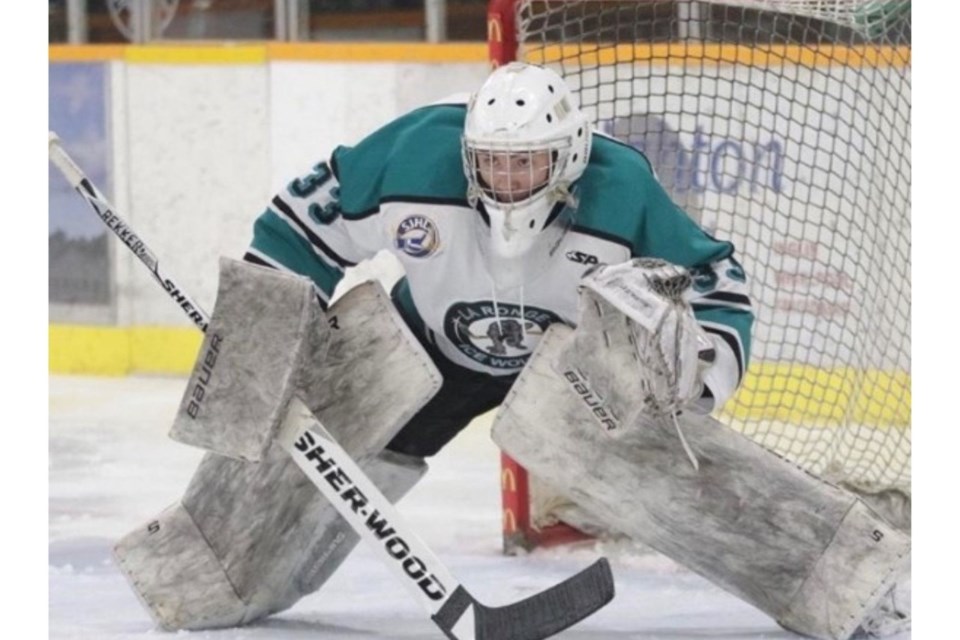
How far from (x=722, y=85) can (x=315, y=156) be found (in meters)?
1.87

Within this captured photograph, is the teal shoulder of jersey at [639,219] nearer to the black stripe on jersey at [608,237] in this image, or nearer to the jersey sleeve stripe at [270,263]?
the black stripe on jersey at [608,237]

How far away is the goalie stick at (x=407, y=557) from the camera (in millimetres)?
2980

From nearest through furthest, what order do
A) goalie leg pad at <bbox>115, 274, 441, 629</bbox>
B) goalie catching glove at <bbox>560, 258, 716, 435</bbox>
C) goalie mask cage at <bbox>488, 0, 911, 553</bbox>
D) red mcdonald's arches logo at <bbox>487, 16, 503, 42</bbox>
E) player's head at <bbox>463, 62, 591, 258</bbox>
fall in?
goalie catching glove at <bbox>560, 258, 716, 435</bbox>
player's head at <bbox>463, 62, 591, 258</bbox>
goalie leg pad at <bbox>115, 274, 441, 629</bbox>
red mcdonald's arches logo at <bbox>487, 16, 503, 42</bbox>
goalie mask cage at <bbox>488, 0, 911, 553</bbox>

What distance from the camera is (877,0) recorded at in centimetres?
374

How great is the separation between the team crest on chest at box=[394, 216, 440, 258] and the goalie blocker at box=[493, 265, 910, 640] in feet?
0.68

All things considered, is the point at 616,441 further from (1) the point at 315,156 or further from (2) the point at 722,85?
(1) the point at 315,156

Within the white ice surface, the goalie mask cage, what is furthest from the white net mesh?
the white ice surface

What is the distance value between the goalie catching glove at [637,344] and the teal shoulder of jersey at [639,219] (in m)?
0.07

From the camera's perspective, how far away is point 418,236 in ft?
10.0

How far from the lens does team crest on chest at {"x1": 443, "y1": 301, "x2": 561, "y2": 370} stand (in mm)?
3104

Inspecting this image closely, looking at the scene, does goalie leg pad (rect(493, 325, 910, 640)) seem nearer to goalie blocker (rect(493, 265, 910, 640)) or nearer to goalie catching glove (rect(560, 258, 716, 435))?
goalie blocker (rect(493, 265, 910, 640))
